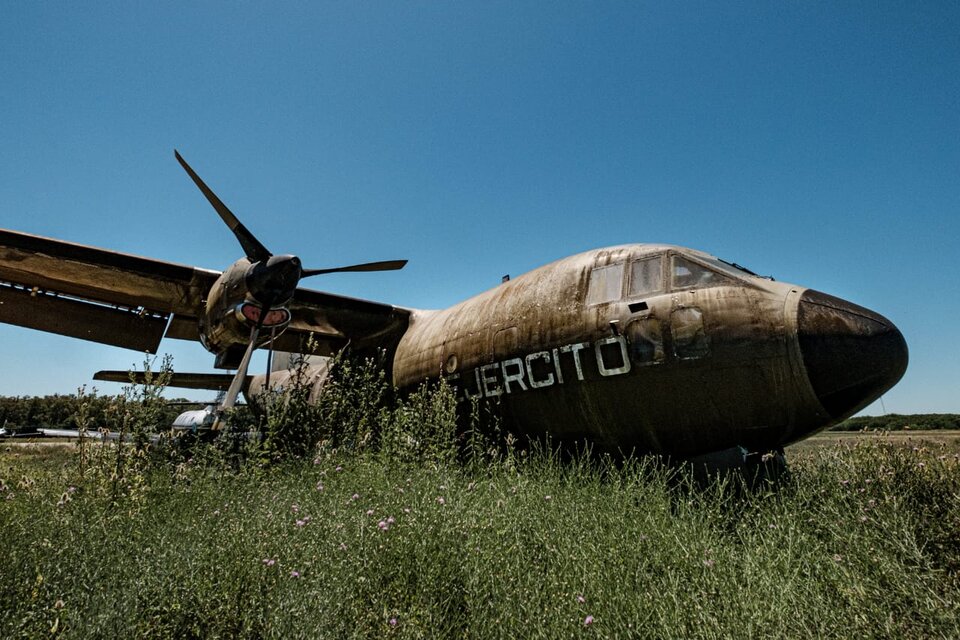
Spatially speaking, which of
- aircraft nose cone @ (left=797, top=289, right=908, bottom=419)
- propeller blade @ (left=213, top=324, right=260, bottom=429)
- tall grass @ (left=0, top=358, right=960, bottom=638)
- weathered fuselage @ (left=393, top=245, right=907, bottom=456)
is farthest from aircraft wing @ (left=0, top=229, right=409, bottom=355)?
aircraft nose cone @ (left=797, top=289, right=908, bottom=419)

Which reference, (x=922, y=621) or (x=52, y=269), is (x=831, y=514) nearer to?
(x=922, y=621)

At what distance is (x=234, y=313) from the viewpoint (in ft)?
28.7

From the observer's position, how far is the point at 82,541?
325 centimetres

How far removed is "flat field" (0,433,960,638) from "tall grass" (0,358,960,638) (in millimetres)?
15

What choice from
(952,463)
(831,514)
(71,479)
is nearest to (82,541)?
(71,479)

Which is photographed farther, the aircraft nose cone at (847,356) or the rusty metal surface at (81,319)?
the rusty metal surface at (81,319)

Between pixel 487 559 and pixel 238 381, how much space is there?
6.70 metres

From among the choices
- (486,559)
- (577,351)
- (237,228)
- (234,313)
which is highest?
(237,228)

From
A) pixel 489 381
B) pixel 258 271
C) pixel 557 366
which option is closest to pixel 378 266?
pixel 258 271

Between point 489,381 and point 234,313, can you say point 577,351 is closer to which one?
point 489,381

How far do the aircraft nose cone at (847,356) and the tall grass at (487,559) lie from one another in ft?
2.45

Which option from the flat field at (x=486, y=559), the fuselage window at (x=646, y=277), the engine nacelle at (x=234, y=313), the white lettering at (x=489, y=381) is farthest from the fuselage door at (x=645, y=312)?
the engine nacelle at (x=234, y=313)

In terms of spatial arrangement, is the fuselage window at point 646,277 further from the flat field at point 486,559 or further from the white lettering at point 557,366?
the flat field at point 486,559

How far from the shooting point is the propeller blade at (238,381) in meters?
7.20
